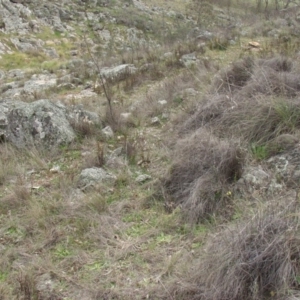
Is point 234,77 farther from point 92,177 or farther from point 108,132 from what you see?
point 92,177

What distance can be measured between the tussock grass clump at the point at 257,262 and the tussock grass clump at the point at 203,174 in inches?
26.6

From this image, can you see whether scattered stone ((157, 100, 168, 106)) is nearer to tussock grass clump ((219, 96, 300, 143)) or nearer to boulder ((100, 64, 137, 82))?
tussock grass clump ((219, 96, 300, 143))

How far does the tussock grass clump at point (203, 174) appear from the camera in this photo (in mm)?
2973

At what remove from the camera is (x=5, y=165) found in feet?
13.5

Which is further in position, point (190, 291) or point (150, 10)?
point (150, 10)

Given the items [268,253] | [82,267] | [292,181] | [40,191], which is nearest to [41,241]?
[82,267]

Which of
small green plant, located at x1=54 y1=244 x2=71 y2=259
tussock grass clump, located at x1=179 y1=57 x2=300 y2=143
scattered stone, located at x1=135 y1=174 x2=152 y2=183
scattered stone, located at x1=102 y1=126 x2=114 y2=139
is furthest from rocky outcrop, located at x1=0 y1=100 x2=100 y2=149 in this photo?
small green plant, located at x1=54 y1=244 x2=71 y2=259

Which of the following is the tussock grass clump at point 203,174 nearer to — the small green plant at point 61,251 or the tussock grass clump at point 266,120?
the tussock grass clump at point 266,120

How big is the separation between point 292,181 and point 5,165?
115 inches

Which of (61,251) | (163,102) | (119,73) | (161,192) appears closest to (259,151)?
(161,192)

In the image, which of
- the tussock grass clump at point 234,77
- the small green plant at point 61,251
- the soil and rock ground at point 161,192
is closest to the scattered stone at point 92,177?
the soil and rock ground at point 161,192

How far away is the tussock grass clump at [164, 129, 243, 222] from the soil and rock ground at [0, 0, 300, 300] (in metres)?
0.01

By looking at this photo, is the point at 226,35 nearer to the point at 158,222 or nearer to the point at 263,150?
the point at 263,150

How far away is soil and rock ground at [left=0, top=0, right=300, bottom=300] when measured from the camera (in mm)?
2229
